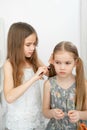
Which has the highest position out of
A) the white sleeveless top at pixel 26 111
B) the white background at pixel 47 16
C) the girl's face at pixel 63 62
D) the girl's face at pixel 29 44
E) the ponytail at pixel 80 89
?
the white background at pixel 47 16

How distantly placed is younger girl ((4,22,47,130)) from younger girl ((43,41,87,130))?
0.08m

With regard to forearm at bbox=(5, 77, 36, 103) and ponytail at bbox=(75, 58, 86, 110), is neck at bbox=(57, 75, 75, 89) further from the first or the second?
forearm at bbox=(5, 77, 36, 103)

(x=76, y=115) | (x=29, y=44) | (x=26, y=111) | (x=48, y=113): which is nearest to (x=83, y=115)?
(x=76, y=115)

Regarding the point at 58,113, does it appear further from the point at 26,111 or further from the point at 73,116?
the point at 26,111

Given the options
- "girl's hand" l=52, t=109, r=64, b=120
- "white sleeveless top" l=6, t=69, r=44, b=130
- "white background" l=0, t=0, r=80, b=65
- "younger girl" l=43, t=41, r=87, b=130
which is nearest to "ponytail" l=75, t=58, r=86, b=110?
"younger girl" l=43, t=41, r=87, b=130

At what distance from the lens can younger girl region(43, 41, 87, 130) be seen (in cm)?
124

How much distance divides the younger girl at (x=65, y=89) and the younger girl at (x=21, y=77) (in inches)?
3.3

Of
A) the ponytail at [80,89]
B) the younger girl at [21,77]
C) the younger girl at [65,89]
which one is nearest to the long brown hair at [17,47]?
the younger girl at [21,77]

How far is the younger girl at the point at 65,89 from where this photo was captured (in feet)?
4.06

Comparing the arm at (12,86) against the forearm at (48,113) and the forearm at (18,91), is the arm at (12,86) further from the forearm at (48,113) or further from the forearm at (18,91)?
the forearm at (48,113)

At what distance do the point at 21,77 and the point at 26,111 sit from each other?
0.18 m

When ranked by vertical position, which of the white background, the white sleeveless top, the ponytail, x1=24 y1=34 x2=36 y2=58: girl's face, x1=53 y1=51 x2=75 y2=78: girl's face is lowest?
the white sleeveless top

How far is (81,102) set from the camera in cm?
127

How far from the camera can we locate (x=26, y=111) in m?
1.34
